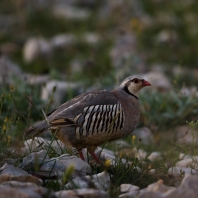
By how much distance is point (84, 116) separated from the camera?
625 cm

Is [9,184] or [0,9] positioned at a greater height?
[9,184]

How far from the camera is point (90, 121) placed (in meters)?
6.23

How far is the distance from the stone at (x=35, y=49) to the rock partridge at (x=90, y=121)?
7.99 m

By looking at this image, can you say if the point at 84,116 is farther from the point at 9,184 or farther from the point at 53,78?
the point at 53,78

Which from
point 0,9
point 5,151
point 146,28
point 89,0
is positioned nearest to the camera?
point 5,151

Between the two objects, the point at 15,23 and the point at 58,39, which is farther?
the point at 15,23

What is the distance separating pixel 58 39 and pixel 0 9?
10.5 ft

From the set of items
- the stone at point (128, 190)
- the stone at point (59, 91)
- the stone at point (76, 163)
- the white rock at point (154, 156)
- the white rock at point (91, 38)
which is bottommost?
the white rock at point (91, 38)

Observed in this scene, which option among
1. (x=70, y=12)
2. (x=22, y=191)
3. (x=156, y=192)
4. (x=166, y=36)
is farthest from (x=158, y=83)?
(x=70, y=12)

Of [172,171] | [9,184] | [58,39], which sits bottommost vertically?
[58,39]

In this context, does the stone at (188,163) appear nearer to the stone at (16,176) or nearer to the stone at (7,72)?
the stone at (16,176)

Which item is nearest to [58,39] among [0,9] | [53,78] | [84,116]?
[0,9]

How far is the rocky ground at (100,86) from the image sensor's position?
523cm

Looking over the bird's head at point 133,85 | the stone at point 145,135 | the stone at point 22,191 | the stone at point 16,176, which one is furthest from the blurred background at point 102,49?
the stone at point 22,191
